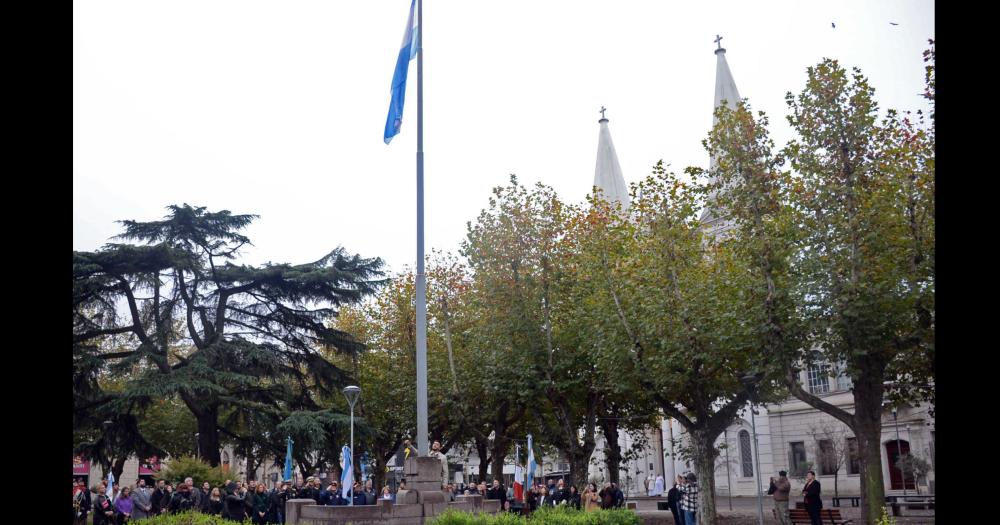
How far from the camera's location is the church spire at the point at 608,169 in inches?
2594

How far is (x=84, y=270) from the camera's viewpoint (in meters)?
31.7

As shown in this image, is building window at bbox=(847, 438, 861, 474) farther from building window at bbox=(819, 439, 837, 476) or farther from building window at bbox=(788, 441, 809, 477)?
building window at bbox=(788, 441, 809, 477)

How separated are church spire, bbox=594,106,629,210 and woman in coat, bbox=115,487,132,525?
47.3 meters

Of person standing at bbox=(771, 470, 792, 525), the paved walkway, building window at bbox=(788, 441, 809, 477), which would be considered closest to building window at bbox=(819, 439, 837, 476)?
building window at bbox=(788, 441, 809, 477)

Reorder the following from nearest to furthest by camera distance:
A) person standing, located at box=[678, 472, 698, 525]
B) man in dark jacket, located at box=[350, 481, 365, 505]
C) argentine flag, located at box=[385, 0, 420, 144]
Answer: argentine flag, located at box=[385, 0, 420, 144], person standing, located at box=[678, 472, 698, 525], man in dark jacket, located at box=[350, 481, 365, 505]

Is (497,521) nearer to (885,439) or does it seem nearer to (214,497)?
(214,497)

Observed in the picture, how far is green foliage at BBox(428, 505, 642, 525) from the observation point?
46.0 feet

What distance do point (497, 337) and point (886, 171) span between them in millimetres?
16883

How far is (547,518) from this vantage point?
14836mm

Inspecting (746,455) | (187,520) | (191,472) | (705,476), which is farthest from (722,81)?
(187,520)

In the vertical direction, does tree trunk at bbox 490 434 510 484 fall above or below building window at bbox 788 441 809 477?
above

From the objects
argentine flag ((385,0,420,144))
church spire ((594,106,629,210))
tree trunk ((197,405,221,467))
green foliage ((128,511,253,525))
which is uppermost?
church spire ((594,106,629,210))
